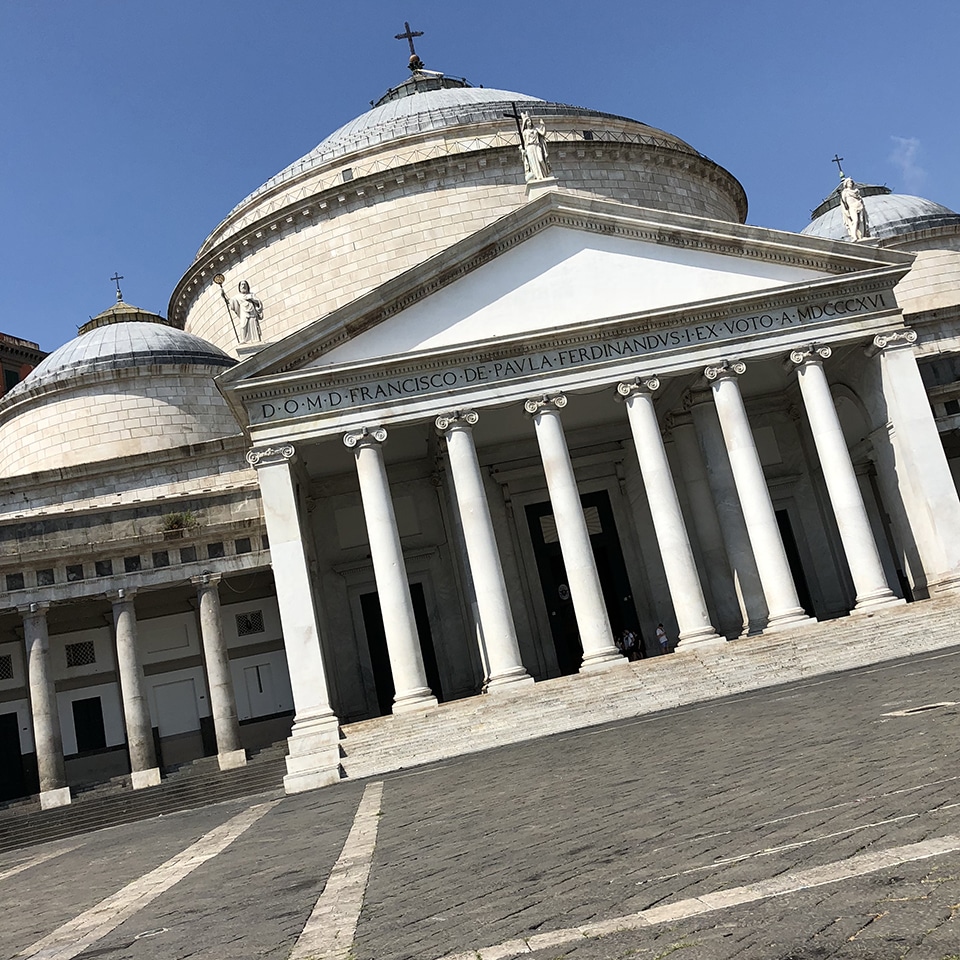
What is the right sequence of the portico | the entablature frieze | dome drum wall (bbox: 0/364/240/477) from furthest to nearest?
dome drum wall (bbox: 0/364/240/477) < the entablature frieze < the portico

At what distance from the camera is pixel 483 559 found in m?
21.4

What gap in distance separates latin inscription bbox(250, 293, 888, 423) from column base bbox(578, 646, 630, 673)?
6.38 metres

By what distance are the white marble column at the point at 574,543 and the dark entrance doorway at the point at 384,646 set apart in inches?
248

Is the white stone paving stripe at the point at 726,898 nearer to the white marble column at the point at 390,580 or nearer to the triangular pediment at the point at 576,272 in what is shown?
the white marble column at the point at 390,580

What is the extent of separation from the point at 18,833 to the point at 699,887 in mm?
19017

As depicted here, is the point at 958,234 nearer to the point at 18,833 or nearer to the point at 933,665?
the point at 933,665

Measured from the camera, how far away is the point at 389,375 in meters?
22.0

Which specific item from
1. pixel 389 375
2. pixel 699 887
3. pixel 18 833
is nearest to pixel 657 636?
pixel 389 375

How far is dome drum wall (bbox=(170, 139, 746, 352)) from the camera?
103 ft

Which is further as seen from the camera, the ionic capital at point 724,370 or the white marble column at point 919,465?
the ionic capital at point 724,370

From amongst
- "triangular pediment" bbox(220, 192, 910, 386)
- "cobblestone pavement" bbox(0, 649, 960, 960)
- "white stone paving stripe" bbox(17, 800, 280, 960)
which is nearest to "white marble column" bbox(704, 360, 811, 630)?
"triangular pediment" bbox(220, 192, 910, 386)

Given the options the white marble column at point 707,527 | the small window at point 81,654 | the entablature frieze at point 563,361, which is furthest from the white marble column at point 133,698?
the white marble column at point 707,527

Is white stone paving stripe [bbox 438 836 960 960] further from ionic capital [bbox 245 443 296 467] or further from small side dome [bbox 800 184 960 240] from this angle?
small side dome [bbox 800 184 960 240]

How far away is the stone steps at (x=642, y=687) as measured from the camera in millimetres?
18297
